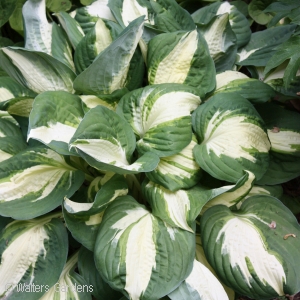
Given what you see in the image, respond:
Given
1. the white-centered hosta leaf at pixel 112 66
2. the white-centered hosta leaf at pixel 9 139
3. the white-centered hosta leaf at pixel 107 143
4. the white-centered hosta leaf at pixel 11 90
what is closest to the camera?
the white-centered hosta leaf at pixel 107 143

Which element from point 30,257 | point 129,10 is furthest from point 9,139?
point 129,10

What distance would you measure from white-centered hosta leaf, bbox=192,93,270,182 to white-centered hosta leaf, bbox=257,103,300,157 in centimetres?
7

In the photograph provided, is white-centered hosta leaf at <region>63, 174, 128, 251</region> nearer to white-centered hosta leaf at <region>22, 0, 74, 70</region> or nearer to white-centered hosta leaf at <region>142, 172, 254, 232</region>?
white-centered hosta leaf at <region>142, 172, 254, 232</region>

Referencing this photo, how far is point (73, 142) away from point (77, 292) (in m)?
0.41

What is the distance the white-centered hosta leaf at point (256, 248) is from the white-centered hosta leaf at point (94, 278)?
0.88ft

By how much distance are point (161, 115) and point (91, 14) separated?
45cm

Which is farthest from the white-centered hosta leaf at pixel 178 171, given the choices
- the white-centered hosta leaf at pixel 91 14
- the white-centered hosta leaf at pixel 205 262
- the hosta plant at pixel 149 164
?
the white-centered hosta leaf at pixel 91 14

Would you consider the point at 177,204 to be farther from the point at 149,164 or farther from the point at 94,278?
the point at 94,278

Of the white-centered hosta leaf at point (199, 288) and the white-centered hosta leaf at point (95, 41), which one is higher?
the white-centered hosta leaf at point (95, 41)

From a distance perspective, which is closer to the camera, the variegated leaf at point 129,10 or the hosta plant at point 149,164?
the hosta plant at point 149,164

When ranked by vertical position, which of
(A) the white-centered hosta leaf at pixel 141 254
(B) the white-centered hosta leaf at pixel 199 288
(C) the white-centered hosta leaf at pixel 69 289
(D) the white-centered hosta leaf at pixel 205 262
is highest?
(A) the white-centered hosta leaf at pixel 141 254

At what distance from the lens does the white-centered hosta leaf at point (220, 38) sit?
967mm

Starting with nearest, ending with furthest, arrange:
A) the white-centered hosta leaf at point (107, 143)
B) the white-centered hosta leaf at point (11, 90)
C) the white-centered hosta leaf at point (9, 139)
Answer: the white-centered hosta leaf at point (107, 143), the white-centered hosta leaf at point (9, 139), the white-centered hosta leaf at point (11, 90)

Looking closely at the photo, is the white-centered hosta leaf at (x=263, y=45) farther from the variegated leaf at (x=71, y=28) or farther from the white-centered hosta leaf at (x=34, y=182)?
the white-centered hosta leaf at (x=34, y=182)
